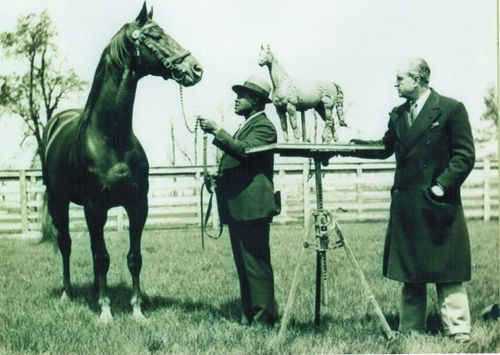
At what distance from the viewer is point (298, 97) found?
5.96 meters

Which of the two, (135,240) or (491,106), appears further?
(135,240)

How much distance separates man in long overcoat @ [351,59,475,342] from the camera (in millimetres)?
4336

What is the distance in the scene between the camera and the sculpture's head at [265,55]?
5.85m

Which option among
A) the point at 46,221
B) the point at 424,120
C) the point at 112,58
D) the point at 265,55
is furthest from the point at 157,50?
the point at 46,221

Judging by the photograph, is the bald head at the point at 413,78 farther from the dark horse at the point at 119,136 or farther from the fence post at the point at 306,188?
the fence post at the point at 306,188

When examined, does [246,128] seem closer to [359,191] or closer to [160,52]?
[160,52]

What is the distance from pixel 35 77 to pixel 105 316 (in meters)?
2.73

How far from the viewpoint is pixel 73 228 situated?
9.68 meters

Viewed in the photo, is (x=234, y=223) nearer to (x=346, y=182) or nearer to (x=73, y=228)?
(x=73, y=228)

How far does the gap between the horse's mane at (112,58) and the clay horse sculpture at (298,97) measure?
1.45 metres

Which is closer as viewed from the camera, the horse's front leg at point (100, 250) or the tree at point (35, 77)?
the horse's front leg at point (100, 250)

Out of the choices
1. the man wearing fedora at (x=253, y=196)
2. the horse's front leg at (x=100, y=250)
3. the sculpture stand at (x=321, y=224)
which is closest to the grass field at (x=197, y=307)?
the horse's front leg at (x=100, y=250)

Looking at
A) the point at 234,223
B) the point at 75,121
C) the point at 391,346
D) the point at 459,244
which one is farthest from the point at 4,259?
the point at 459,244

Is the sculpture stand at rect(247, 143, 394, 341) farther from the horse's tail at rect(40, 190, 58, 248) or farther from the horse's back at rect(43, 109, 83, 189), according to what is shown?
the horse's tail at rect(40, 190, 58, 248)
